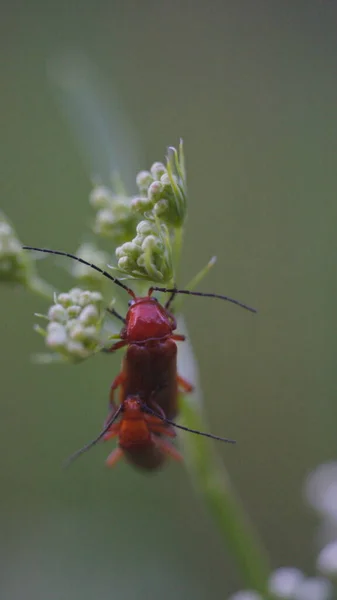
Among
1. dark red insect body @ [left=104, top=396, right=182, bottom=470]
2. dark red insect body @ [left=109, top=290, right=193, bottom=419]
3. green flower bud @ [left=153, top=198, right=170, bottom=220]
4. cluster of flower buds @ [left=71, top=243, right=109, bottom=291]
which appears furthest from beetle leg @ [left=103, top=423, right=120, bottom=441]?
green flower bud @ [left=153, top=198, right=170, bottom=220]

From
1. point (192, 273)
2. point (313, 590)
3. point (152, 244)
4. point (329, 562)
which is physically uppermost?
point (152, 244)

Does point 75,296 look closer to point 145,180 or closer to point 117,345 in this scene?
point 117,345

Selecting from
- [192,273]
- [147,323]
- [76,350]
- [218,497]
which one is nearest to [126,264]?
[147,323]

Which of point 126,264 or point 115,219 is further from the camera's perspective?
point 115,219

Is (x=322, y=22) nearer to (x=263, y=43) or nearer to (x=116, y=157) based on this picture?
(x=263, y=43)

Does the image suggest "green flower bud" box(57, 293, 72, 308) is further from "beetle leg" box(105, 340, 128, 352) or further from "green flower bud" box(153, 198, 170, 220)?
"green flower bud" box(153, 198, 170, 220)

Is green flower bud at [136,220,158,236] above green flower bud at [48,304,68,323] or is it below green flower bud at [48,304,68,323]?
above

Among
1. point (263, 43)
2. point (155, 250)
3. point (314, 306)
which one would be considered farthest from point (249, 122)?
point (155, 250)

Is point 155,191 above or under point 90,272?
above
